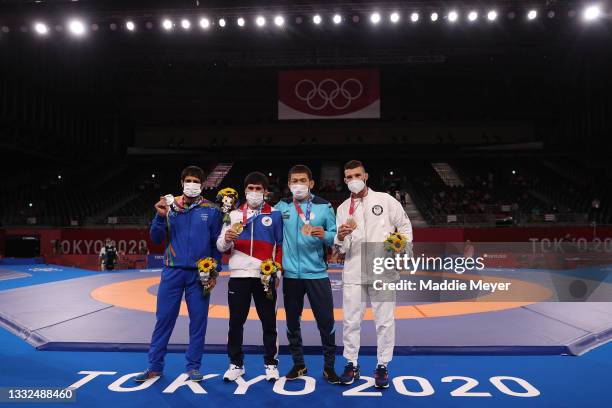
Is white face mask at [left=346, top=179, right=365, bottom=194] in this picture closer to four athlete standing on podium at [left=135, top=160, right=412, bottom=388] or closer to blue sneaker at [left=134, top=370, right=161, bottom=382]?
four athlete standing on podium at [left=135, top=160, right=412, bottom=388]

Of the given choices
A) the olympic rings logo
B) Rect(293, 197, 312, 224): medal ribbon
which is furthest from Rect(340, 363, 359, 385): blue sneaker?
the olympic rings logo

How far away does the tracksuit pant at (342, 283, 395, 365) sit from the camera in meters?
3.88

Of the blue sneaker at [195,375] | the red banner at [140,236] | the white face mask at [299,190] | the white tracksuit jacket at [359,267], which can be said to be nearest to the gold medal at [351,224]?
the white tracksuit jacket at [359,267]

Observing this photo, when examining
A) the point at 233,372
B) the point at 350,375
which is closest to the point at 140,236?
the point at 233,372

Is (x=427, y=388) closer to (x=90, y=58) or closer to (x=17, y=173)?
(x=90, y=58)

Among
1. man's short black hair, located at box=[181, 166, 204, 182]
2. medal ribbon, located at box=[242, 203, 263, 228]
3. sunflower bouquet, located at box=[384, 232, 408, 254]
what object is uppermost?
man's short black hair, located at box=[181, 166, 204, 182]

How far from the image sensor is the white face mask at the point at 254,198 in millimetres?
4102

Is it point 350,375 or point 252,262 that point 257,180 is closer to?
point 252,262

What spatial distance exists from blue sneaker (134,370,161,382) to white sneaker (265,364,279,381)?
105 centimetres

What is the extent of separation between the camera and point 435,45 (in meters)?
19.4

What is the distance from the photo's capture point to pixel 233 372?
3.81 metres

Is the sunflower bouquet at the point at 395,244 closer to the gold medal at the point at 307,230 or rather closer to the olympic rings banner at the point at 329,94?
the gold medal at the point at 307,230

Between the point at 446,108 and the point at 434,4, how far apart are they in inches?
625

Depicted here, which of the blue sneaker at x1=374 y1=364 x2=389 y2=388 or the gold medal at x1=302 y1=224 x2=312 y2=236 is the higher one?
the gold medal at x1=302 y1=224 x2=312 y2=236
